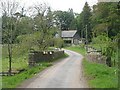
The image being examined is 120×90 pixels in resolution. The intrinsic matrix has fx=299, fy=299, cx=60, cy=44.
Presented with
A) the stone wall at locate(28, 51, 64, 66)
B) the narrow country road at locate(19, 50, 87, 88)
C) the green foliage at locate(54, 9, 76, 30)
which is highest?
the green foliage at locate(54, 9, 76, 30)

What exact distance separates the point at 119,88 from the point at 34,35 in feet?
101

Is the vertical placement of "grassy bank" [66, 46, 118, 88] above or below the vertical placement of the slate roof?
below

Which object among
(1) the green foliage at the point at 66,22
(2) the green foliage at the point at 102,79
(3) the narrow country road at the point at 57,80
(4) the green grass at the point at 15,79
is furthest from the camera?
(1) the green foliage at the point at 66,22

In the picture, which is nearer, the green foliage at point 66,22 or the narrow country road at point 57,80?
the narrow country road at point 57,80

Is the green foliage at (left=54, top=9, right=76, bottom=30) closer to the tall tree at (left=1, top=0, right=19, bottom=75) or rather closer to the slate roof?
the slate roof

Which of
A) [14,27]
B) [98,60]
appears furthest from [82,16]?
[14,27]

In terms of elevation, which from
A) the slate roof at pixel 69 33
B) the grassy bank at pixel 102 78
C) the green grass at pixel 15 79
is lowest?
the green grass at pixel 15 79

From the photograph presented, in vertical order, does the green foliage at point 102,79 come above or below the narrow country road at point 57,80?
above

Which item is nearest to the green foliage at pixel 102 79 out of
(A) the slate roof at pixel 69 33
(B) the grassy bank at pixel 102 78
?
(B) the grassy bank at pixel 102 78

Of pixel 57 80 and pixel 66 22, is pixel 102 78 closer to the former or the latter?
pixel 57 80

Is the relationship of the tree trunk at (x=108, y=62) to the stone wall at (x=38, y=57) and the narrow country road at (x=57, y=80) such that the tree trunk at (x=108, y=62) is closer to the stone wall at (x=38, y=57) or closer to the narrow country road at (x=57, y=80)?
the narrow country road at (x=57, y=80)

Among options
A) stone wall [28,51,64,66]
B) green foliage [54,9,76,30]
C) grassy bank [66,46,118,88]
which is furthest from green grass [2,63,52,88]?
green foliage [54,9,76,30]

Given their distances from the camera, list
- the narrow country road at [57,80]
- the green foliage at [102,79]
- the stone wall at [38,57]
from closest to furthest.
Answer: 1. the green foliage at [102,79]
2. the narrow country road at [57,80]
3. the stone wall at [38,57]

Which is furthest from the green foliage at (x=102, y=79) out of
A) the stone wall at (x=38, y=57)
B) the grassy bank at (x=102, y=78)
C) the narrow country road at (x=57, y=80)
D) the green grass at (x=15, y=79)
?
the stone wall at (x=38, y=57)
